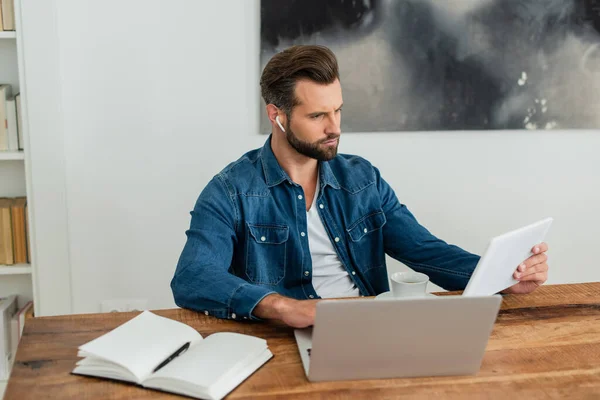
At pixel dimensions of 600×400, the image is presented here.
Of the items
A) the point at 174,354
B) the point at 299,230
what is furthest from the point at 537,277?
the point at 174,354

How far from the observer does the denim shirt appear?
1.89m

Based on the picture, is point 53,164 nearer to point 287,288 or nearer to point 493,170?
point 287,288

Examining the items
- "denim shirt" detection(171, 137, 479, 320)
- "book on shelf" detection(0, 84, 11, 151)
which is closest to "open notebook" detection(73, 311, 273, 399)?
"denim shirt" detection(171, 137, 479, 320)

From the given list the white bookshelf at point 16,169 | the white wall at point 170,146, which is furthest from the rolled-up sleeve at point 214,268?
the white bookshelf at point 16,169

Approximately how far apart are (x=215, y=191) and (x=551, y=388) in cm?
96

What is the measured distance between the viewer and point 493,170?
2.87 meters

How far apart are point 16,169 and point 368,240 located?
54.4 inches

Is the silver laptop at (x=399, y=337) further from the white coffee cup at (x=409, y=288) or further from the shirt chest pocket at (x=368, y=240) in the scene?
the shirt chest pocket at (x=368, y=240)

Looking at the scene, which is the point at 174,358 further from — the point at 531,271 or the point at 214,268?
the point at 531,271

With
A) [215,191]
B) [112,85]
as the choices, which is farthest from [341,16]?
[215,191]

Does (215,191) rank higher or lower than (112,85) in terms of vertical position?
lower

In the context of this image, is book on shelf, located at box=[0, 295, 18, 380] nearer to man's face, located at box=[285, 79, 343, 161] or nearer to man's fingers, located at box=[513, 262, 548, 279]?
man's face, located at box=[285, 79, 343, 161]

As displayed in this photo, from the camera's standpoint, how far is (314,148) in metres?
1.98

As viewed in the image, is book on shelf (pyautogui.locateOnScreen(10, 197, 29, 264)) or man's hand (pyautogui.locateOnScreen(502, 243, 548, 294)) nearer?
man's hand (pyautogui.locateOnScreen(502, 243, 548, 294))
